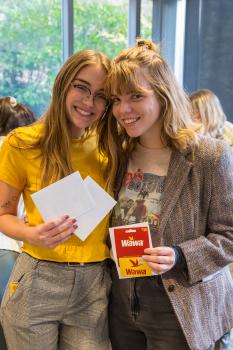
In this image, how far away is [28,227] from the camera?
4.23 ft

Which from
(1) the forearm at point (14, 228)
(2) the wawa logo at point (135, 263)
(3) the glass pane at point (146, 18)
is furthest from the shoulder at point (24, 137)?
(3) the glass pane at point (146, 18)

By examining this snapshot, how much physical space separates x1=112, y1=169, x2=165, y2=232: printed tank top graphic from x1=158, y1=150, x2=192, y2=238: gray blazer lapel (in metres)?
0.03

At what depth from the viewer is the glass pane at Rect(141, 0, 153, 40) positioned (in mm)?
4891

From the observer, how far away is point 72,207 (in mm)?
1248

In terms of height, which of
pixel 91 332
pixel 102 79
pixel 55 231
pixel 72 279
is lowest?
pixel 91 332

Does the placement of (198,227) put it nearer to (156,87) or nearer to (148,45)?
(156,87)

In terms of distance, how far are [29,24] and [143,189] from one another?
9.45 ft

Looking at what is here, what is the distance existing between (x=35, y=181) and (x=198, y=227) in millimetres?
527

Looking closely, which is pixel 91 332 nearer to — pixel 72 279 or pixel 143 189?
pixel 72 279

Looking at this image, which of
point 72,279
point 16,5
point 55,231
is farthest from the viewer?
point 16,5

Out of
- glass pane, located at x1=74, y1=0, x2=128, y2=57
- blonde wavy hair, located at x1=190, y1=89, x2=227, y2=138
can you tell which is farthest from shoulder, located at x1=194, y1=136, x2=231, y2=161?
glass pane, located at x1=74, y1=0, x2=128, y2=57

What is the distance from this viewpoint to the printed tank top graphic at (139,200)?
51.0 inches

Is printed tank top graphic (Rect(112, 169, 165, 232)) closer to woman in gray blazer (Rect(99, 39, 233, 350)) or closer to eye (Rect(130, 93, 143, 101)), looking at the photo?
woman in gray blazer (Rect(99, 39, 233, 350))

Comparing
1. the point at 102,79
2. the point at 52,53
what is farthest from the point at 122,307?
the point at 52,53
